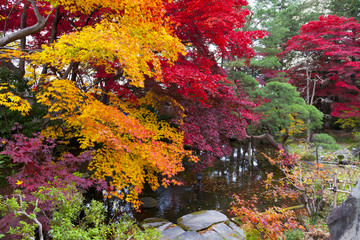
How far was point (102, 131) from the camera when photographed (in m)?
3.94

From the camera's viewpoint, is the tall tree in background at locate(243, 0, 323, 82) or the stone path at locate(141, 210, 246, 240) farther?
the tall tree in background at locate(243, 0, 323, 82)

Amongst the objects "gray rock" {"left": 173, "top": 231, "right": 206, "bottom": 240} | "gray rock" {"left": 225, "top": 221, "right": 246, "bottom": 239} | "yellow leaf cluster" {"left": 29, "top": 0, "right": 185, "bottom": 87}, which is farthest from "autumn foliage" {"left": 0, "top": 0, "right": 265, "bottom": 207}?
"gray rock" {"left": 225, "top": 221, "right": 246, "bottom": 239}

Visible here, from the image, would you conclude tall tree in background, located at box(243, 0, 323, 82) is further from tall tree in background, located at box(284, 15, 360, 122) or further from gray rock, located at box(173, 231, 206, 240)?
gray rock, located at box(173, 231, 206, 240)

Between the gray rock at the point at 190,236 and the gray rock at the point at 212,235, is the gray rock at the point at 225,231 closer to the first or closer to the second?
the gray rock at the point at 212,235

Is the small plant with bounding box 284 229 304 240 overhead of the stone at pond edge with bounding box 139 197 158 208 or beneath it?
overhead

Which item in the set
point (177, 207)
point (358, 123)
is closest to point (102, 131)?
point (177, 207)

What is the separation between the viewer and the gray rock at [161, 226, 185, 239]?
183 inches

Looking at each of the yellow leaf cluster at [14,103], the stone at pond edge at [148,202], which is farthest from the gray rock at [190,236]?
the yellow leaf cluster at [14,103]

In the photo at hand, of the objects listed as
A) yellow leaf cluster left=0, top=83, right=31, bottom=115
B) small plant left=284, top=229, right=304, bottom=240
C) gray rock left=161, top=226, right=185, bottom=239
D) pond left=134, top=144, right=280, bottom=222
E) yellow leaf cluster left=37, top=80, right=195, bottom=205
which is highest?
yellow leaf cluster left=0, top=83, right=31, bottom=115

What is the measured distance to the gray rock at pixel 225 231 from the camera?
15.6 feet

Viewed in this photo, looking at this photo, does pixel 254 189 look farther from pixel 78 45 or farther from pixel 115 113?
pixel 78 45

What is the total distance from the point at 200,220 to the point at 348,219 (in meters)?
3.75

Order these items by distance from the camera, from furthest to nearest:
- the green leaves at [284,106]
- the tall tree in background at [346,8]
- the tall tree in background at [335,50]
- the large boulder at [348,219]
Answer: the tall tree in background at [346,8]
the tall tree in background at [335,50]
the green leaves at [284,106]
the large boulder at [348,219]

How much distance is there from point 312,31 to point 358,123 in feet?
22.5
